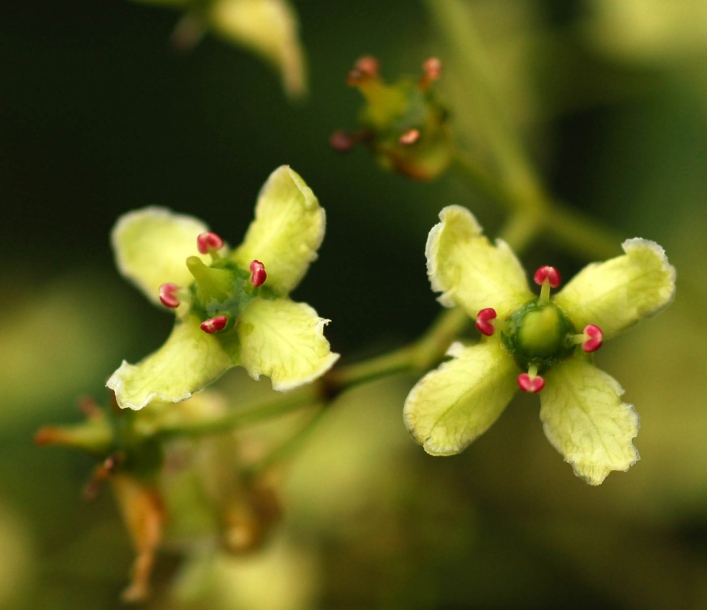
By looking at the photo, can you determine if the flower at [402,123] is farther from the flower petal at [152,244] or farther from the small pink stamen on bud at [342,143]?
the flower petal at [152,244]

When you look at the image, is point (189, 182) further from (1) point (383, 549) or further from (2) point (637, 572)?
(2) point (637, 572)

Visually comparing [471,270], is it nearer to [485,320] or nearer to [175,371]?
[485,320]

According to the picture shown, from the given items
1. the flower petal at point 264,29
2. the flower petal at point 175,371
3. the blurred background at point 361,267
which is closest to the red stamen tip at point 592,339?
the flower petal at point 175,371

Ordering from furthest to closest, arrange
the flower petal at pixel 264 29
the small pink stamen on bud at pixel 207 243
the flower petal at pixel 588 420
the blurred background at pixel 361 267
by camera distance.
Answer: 1. the blurred background at pixel 361 267
2. the flower petal at pixel 264 29
3. the small pink stamen on bud at pixel 207 243
4. the flower petal at pixel 588 420

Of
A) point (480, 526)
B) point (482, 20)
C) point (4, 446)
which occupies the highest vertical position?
point (482, 20)

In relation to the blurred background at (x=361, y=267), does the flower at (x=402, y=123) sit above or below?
above

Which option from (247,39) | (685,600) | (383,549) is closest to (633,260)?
(247,39)

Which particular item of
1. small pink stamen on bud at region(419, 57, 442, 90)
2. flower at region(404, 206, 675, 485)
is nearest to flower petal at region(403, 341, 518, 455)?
flower at region(404, 206, 675, 485)
